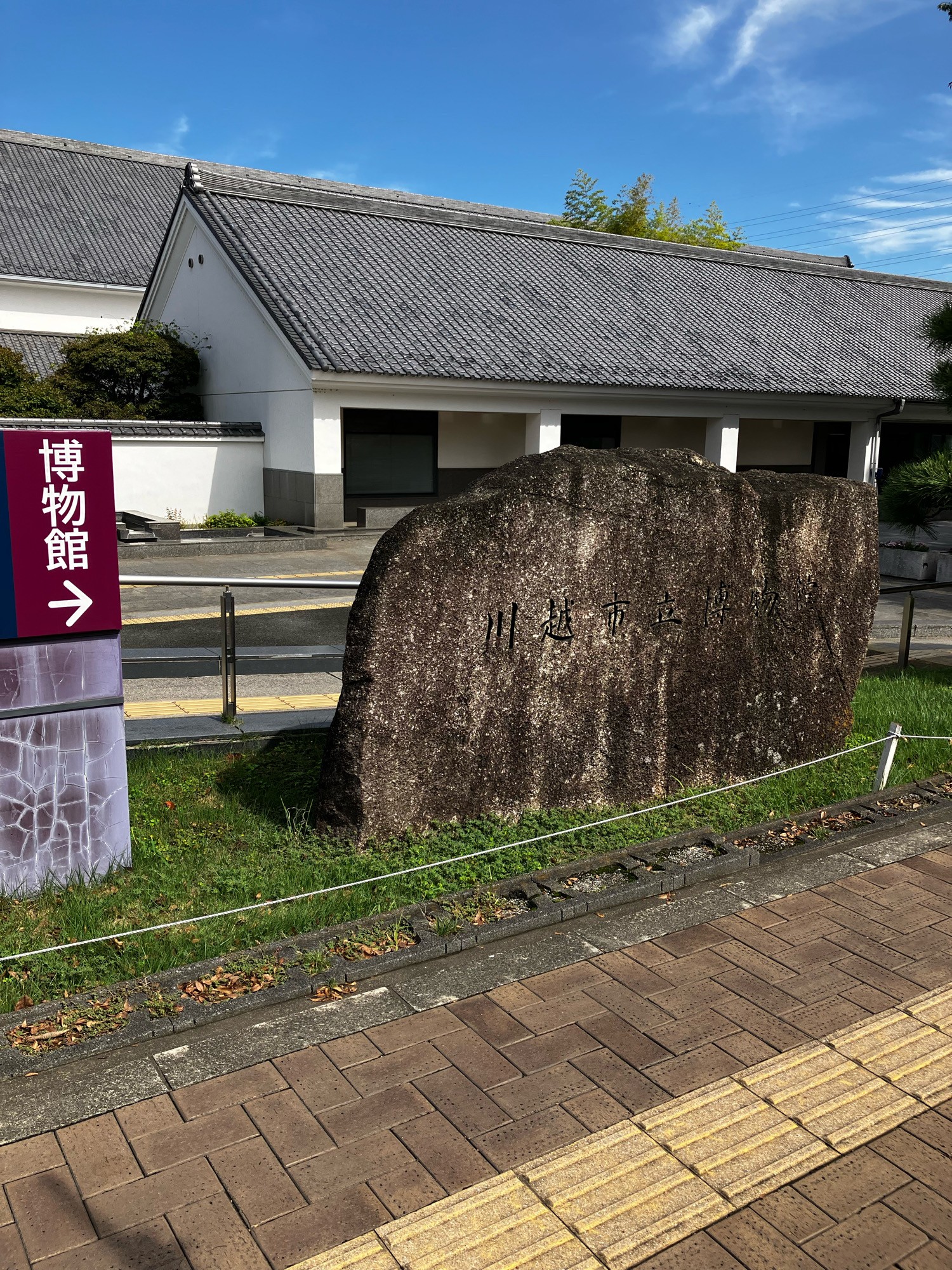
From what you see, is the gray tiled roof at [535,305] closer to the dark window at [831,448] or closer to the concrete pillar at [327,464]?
the concrete pillar at [327,464]

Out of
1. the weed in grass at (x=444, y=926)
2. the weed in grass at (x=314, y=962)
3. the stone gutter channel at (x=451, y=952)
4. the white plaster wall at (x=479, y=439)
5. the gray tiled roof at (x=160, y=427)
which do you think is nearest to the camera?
the stone gutter channel at (x=451, y=952)

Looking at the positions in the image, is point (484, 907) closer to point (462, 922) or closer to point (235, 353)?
point (462, 922)

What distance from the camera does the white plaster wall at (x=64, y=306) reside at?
27.3 m

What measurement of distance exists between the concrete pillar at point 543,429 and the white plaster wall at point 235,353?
4889mm

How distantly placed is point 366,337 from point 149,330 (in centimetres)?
591

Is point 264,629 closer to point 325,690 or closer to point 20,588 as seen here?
point 325,690

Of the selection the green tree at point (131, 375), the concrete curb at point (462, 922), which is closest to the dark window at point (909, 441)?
the green tree at point (131, 375)

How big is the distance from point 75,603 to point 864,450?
80.2ft

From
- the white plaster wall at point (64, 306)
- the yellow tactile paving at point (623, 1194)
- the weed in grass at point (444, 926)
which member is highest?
the white plaster wall at point (64, 306)

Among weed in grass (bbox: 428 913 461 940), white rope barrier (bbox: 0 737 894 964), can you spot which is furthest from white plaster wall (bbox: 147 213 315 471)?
weed in grass (bbox: 428 913 461 940)

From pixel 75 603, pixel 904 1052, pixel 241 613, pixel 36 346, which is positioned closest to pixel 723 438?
pixel 241 613

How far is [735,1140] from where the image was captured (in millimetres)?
3195

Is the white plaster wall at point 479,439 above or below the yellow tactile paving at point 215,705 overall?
above

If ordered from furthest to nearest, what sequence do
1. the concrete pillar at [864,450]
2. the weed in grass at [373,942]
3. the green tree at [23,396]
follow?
the concrete pillar at [864,450] < the green tree at [23,396] < the weed in grass at [373,942]
